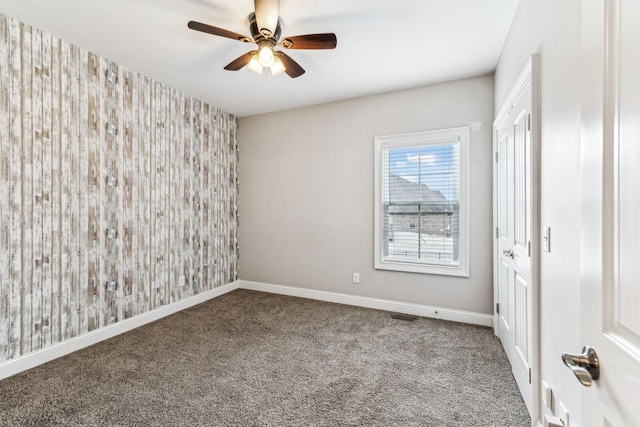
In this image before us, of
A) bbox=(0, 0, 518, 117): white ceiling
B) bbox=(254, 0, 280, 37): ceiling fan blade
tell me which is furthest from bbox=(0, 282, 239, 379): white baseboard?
bbox=(254, 0, 280, 37): ceiling fan blade

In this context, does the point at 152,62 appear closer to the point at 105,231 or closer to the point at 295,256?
the point at 105,231

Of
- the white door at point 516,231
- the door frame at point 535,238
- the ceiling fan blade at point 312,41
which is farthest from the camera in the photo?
the ceiling fan blade at point 312,41

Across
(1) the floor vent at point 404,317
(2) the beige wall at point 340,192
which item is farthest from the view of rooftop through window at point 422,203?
(1) the floor vent at point 404,317

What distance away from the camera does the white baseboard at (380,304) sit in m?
3.31

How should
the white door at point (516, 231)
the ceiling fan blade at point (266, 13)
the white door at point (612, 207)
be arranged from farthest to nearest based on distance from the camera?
the ceiling fan blade at point (266, 13) < the white door at point (516, 231) < the white door at point (612, 207)

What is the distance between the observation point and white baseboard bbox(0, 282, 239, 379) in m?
2.32

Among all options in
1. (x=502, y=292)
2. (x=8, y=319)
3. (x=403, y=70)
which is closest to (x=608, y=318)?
(x=502, y=292)

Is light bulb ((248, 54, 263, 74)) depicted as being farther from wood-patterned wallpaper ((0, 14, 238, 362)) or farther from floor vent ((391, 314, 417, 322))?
floor vent ((391, 314, 417, 322))

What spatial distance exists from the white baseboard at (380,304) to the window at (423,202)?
17.0 inches

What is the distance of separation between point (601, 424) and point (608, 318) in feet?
0.81

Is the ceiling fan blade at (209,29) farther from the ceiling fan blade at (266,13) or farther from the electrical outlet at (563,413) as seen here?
the electrical outlet at (563,413)

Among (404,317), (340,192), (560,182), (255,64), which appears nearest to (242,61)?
(255,64)

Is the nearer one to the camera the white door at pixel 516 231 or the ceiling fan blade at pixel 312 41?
the white door at pixel 516 231

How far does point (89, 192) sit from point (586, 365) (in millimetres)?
3537
